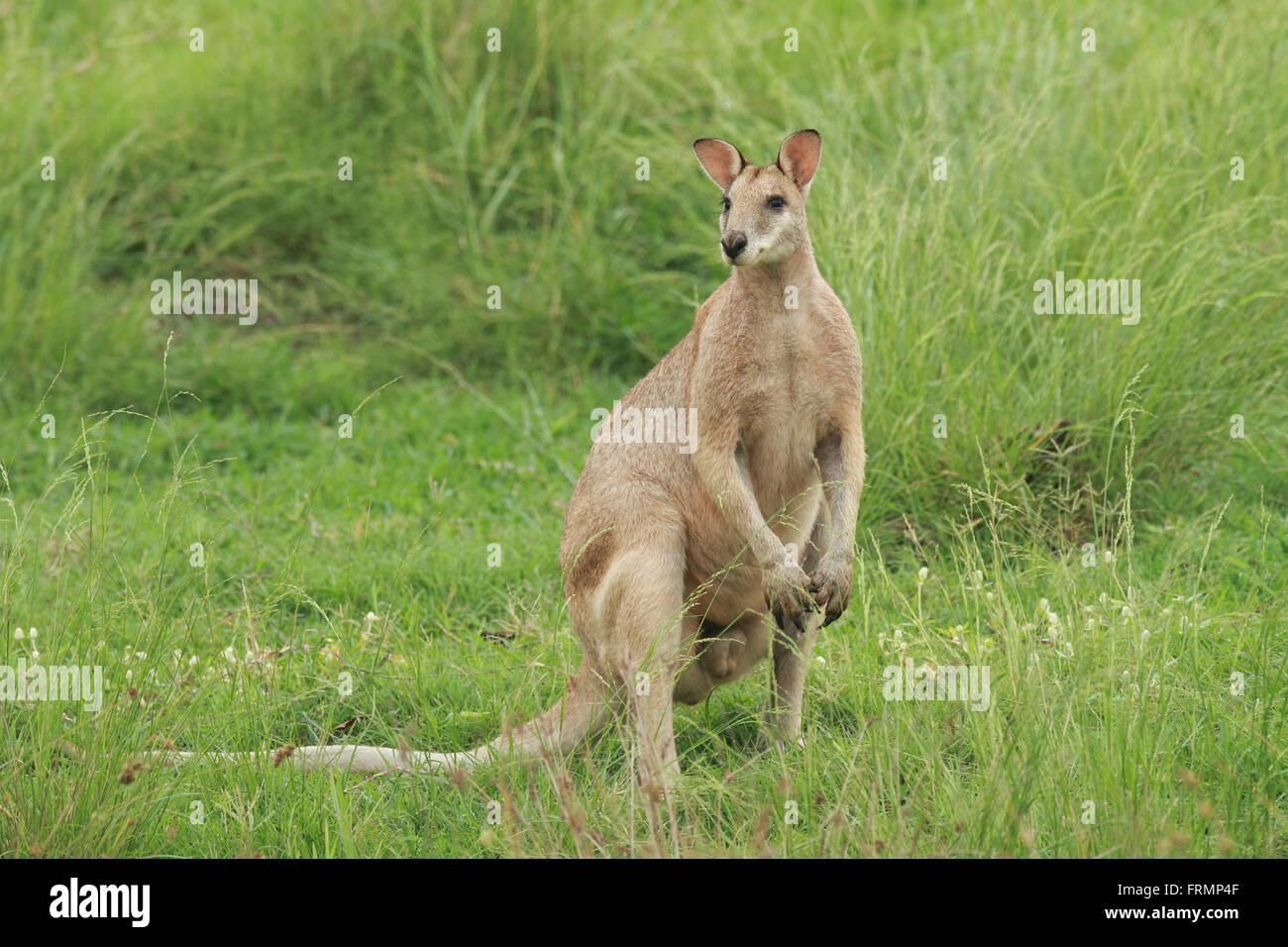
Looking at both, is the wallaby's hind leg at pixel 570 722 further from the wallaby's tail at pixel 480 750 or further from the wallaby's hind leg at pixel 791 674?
the wallaby's hind leg at pixel 791 674

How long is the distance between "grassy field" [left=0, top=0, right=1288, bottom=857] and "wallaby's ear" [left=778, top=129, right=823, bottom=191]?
1.07m

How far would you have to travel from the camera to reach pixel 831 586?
373 cm

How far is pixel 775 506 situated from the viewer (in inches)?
154

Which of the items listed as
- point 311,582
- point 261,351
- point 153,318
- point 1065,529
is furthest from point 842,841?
point 153,318

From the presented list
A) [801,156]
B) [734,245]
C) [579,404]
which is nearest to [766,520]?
[734,245]

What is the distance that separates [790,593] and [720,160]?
117cm

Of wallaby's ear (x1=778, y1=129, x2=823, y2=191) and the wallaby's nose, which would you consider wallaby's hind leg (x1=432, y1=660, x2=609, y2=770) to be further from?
wallaby's ear (x1=778, y1=129, x2=823, y2=191)

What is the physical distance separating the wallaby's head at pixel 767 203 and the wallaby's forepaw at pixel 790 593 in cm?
79

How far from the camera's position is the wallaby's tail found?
11.8 ft

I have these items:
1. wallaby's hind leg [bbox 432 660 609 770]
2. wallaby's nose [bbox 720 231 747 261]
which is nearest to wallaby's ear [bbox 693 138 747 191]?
wallaby's nose [bbox 720 231 747 261]

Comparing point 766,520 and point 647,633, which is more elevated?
point 766,520

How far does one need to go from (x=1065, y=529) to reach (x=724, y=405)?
1.80 meters

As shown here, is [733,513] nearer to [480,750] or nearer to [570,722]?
[570,722]

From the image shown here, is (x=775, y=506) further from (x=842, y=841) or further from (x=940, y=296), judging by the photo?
(x=940, y=296)
